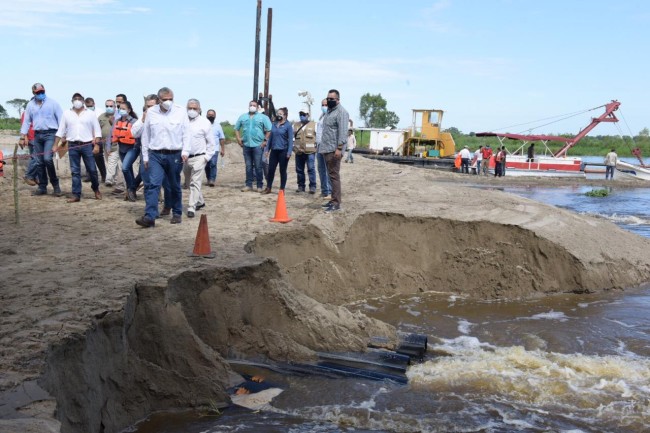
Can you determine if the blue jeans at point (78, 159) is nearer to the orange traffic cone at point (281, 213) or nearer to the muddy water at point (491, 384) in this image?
the orange traffic cone at point (281, 213)

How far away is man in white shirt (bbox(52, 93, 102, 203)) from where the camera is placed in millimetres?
10859

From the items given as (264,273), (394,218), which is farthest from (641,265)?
(264,273)

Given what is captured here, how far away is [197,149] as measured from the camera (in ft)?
33.8

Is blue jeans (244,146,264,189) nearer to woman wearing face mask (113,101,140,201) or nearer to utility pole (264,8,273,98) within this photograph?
woman wearing face mask (113,101,140,201)

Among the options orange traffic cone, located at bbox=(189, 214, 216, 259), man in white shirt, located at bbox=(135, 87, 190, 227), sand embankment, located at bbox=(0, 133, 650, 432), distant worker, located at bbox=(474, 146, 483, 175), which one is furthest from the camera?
distant worker, located at bbox=(474, 146, 483, 175)

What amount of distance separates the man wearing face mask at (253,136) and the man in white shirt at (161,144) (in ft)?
11.3

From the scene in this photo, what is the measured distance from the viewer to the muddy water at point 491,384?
17.2 feet

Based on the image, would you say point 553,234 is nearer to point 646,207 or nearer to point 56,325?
point 56,325

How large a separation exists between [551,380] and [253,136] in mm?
7904

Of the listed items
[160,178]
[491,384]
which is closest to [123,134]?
[160,178]

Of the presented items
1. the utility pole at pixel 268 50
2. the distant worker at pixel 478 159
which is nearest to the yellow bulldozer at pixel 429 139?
the distant worker at pixel 478 159

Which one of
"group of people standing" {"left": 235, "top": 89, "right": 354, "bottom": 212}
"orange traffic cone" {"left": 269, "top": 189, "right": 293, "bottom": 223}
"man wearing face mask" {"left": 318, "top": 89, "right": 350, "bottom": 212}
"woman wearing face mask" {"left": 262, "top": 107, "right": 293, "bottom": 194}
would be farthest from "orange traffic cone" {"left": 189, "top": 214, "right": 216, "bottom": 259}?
"woman wearing face mask" {"left": 262, "top": 107, "right": 293, "bottom": 194}

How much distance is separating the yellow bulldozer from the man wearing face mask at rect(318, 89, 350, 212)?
26243 mm

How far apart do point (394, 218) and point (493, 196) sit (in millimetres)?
3563
